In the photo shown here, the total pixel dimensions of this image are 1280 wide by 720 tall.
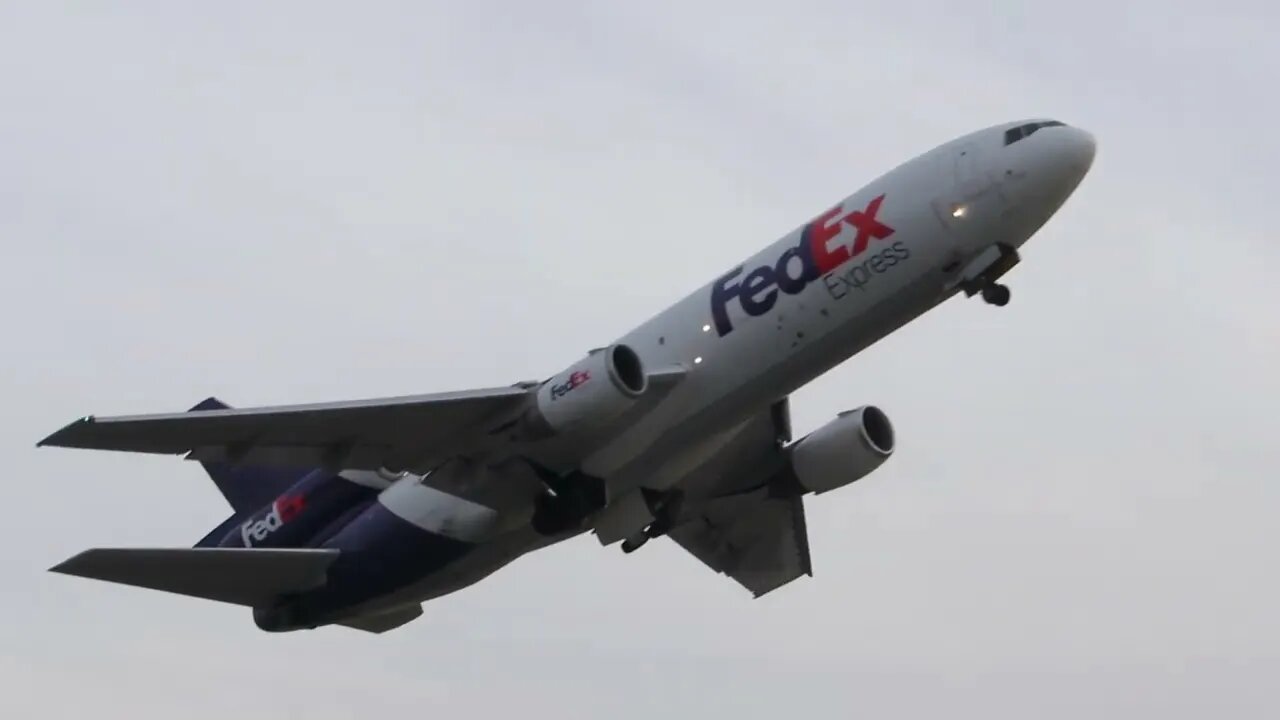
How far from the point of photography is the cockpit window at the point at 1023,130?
3869 centimetres

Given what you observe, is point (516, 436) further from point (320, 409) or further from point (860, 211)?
point (860, 211)

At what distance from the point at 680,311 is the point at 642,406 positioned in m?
1.81

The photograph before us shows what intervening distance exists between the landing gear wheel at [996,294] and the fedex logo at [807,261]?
1.50 metres

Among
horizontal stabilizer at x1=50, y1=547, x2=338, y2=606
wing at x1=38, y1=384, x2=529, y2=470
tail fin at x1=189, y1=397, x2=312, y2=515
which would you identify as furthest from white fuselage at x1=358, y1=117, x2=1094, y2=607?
tail fin at x1=189, y1=397, x2=312, y2=515

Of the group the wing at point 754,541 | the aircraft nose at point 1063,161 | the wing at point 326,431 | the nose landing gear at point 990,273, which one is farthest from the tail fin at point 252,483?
the aircraft nose at point 1063,161

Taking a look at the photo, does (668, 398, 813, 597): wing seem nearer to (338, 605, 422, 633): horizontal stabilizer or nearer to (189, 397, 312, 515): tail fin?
(338, 605, 422, 633): horizontal stabilizer

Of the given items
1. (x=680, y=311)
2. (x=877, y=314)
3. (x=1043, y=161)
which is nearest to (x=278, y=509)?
(x=680, y=311)

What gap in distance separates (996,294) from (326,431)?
11070 millimetres

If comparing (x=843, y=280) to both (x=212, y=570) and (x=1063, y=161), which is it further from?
(x=212, y=570)

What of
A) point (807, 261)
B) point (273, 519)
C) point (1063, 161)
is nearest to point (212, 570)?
point (273, 519)

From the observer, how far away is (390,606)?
4353 centimetres

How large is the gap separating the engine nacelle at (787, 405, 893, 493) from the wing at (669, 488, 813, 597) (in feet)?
8.23

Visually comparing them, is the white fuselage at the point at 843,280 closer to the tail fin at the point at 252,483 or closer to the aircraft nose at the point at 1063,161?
the aircraft nose at the point at 1063,161

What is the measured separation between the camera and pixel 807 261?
39000mm
